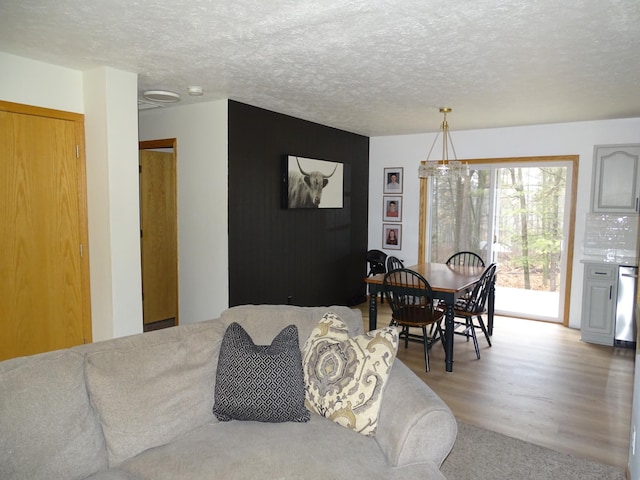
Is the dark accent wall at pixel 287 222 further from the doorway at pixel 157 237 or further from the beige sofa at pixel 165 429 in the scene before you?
the beige sofa at pixel 165 429

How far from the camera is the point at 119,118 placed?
3.53 metres

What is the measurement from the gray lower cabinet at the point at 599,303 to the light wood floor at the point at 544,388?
157 millimetres

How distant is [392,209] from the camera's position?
678 cm

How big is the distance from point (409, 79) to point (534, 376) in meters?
2.76

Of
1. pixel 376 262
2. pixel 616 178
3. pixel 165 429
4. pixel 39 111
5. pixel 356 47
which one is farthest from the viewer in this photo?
pixel 376 262

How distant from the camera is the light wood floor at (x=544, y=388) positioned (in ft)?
9.80

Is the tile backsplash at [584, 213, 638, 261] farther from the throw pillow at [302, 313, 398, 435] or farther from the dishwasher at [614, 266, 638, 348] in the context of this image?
the throw pillow at [302, 313, 398, 435]

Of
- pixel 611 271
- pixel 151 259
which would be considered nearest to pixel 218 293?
pixel 151 259

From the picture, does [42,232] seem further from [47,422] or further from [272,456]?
[272,456]

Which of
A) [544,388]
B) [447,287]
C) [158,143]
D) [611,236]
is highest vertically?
[158,143]

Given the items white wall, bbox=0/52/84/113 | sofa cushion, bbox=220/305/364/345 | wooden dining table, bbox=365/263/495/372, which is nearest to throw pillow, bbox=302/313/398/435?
sofa cushion, bbox=220/305/364/345

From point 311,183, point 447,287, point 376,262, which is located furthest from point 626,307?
point 311,183

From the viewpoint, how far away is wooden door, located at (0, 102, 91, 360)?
3242 mm

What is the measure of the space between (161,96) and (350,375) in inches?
127
